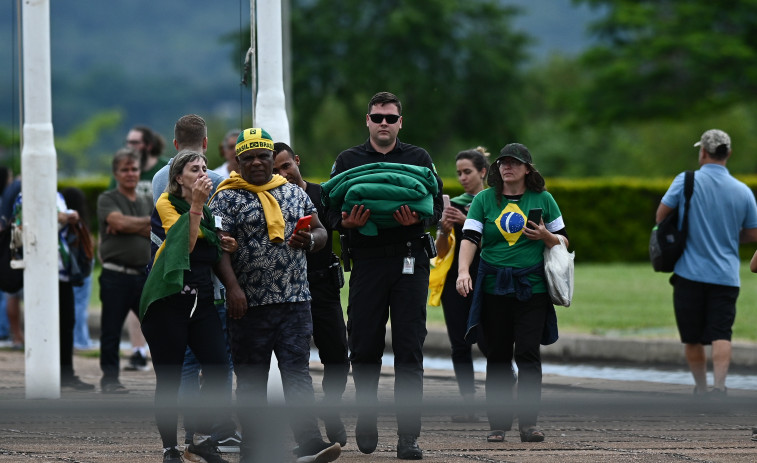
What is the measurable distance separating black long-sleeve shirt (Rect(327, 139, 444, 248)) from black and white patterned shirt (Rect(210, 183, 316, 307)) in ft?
1.97

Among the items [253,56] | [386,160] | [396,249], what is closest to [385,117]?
[386,160]

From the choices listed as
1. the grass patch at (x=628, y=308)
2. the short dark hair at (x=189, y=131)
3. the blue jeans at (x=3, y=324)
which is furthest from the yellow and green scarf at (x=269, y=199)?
the blue jeans at (x=3, y=324)

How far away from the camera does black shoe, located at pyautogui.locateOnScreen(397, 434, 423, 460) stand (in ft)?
19.7

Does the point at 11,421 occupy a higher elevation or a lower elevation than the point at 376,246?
lower

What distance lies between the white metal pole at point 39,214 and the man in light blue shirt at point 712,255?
437 cm

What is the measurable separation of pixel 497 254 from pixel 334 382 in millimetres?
1204

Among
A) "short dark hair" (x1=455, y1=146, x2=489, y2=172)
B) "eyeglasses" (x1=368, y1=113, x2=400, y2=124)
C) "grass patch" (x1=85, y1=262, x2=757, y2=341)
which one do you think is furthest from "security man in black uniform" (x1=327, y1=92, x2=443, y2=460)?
"grass patch" (x1=85, y1=262, x2=757, y2=341)

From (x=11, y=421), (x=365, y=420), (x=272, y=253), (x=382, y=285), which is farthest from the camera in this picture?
(x=382, y=285)

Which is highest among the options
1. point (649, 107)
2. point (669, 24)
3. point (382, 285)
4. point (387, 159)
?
point (669, 24)

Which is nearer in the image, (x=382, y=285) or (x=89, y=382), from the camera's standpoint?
(x=382, y=285)

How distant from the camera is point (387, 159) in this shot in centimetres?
657

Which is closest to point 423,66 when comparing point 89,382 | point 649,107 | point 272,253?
point 649,107

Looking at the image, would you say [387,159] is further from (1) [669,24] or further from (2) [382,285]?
(1) [669,24]

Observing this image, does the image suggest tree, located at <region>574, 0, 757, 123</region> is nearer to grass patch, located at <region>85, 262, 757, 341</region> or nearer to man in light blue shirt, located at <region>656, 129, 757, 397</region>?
grass patch, located at <region>85, 262, 757, 341</region>
